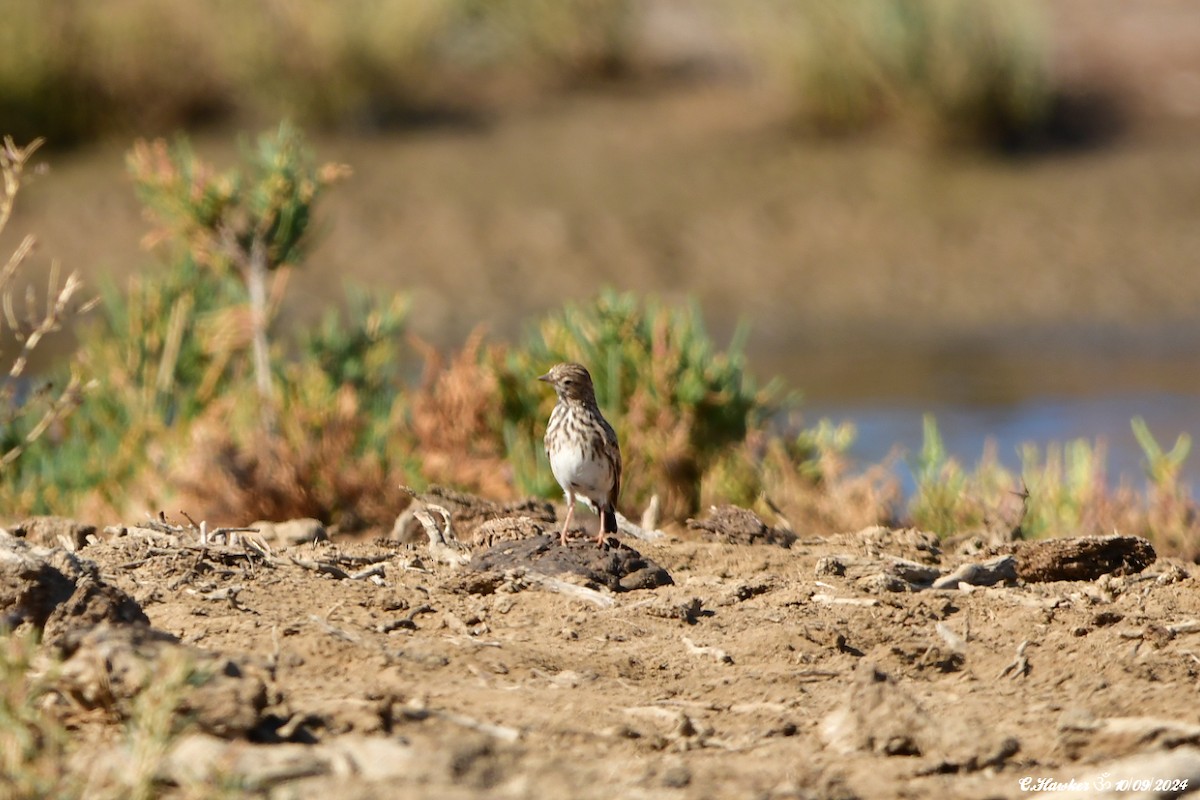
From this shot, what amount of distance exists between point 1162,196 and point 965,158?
7.24 feet

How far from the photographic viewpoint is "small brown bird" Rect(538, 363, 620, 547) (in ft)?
20.6

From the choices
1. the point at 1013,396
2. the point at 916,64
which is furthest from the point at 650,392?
the point at 916,64

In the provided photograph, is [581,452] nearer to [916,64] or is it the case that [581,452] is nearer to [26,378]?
[26,378]

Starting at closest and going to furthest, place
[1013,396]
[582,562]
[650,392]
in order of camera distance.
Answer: [582,562], [650,392], [1013,396]

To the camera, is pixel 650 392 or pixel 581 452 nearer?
pixel 581 452

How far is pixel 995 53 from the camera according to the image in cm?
1958

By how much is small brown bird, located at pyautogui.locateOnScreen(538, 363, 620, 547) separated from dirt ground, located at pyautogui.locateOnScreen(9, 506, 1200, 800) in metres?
0.48

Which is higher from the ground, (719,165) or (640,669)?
(640,669)

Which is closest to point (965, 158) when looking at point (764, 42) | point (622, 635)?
point (764, 42)

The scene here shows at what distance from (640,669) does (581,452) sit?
184cm

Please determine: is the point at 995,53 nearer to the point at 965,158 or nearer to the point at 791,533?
the point at 965,158

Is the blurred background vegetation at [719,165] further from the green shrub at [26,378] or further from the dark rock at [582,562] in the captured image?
the dark rock at [582,562]

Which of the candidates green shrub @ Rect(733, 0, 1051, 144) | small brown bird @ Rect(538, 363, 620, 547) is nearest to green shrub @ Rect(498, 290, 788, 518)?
small brown bird @ Rect(538, 363, 620, 547)

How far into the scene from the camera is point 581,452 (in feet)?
20.6
